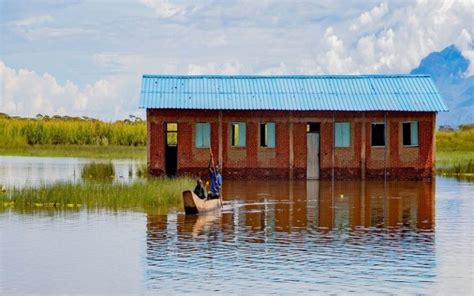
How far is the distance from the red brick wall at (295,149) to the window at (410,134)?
0.22 metres

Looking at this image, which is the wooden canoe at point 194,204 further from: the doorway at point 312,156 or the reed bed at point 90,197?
the doorway at point 312,156

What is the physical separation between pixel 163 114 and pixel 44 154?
24.0 metres

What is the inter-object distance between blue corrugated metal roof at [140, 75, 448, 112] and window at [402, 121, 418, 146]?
1012 millimetres

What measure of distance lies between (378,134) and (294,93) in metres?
4.15

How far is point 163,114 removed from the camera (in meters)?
42.8

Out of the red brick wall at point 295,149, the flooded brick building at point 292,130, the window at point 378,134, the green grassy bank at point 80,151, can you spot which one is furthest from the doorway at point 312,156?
the green grassy bank at point 80,151

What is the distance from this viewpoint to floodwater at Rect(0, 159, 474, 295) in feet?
53.6

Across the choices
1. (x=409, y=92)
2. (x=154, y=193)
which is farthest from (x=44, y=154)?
(x=154, y=193)

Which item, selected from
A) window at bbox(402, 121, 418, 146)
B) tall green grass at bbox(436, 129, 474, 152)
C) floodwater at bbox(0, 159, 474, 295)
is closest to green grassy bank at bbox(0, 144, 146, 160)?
window at bbox(402, 121, 418, 146)

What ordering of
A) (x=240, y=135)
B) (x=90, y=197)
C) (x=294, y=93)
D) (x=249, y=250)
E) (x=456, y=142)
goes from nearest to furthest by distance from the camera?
(x=249, y=250)
(x=90, y=197)
(x=240, y=135)
(x=294, y=93)
(x=456, y=142)

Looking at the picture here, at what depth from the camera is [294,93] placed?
1735 inches

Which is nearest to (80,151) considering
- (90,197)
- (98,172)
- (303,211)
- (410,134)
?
(98,172)

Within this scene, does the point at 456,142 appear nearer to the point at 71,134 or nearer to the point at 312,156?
the point at 71,134

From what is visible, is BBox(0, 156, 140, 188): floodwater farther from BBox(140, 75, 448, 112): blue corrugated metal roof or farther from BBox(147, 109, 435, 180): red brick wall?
BBox(140, 75, 448, 112): blue corrugated metal roof
